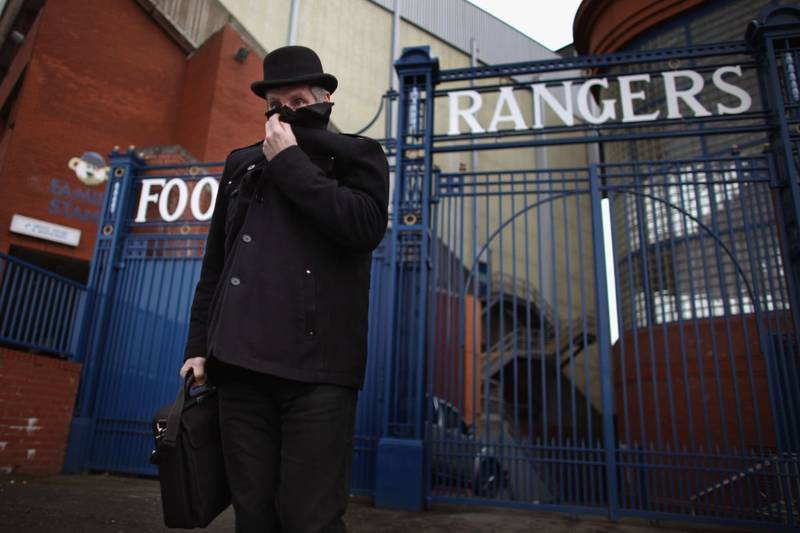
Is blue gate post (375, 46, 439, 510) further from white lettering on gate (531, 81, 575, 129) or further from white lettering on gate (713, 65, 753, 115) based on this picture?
white lettering on gate (713, 65, 753, 115)

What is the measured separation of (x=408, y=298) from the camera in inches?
204

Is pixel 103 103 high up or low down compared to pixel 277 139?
up

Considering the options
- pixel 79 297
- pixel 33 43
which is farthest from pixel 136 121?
pixel 79 297

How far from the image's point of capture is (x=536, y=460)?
178 inches

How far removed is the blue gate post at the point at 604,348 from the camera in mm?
4398

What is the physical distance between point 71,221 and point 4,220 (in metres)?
1.12

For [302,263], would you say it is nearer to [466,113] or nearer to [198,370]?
[198,370]

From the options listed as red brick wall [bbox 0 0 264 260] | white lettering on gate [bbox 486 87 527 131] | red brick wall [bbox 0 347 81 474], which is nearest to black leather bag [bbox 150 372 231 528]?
red brick wall [bbox 0 347 81 474]

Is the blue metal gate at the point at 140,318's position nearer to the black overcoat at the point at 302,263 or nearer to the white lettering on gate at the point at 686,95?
the white lettering on gate at the point at 686,95

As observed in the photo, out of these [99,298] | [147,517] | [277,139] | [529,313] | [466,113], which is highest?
[466,113]

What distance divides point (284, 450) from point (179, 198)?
5.83m

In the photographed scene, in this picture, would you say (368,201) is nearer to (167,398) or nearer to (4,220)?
(167,398)

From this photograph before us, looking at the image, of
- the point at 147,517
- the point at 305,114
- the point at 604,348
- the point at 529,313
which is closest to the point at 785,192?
the point at 604,348

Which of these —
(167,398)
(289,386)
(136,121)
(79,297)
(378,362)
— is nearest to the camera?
(289,386)
